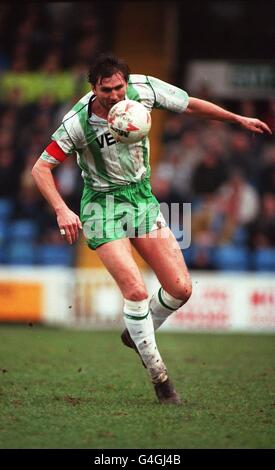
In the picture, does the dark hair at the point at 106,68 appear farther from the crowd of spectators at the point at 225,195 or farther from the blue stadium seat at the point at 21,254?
the blue stadium seat at the point at 21,254

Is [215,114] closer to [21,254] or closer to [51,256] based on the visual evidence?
[51,256]

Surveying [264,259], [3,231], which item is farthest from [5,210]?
[264,259]

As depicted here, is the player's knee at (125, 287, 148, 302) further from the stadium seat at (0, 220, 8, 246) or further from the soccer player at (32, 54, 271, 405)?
the stadium seat at (0, 220, 8, 246)

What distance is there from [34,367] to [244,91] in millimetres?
10983

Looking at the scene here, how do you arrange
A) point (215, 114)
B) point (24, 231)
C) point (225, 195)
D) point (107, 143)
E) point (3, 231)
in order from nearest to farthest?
point (107, 143), point (215, 114), point (225, 195), point (24, 231), point (3, 231)

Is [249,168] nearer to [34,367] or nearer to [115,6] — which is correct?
[115,6]

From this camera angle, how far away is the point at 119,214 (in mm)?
7156

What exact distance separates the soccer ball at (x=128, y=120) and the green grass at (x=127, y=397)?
1.89 m

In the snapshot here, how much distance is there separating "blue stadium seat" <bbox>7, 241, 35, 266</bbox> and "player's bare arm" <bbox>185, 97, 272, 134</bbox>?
8745mm

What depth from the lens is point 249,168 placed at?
51.3ft

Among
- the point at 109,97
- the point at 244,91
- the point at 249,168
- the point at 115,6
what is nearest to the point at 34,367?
the point at 109,97

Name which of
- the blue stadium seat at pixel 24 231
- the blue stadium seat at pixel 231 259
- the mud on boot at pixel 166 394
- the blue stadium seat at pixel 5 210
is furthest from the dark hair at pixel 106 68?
the blue stadium seat at pixel 5 210

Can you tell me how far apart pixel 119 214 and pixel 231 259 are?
26.4 ft

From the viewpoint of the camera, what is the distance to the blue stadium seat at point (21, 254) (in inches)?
625
